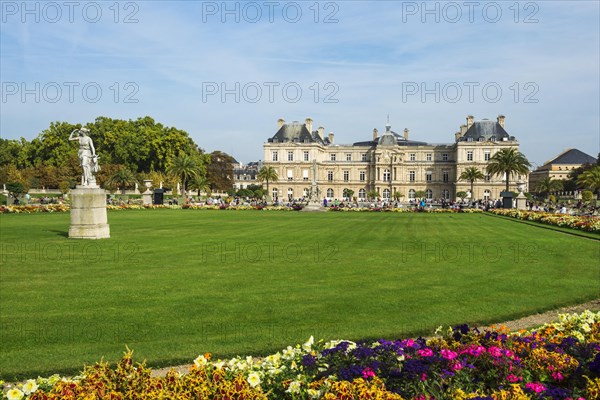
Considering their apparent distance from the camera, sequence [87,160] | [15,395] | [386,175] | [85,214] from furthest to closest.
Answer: [386,175]
[87,160]
[85,214]
[15,395]

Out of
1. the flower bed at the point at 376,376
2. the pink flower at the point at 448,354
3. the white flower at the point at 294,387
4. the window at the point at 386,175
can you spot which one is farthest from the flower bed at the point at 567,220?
the window at the point at 386,175

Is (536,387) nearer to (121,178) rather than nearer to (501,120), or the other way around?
(121,178)

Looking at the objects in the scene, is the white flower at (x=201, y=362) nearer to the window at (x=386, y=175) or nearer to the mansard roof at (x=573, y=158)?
the window at (x=386, y=175)

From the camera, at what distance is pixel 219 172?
10300cm

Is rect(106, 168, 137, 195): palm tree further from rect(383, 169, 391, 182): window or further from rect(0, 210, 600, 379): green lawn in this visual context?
rect(0, 210, 600, 379): green lawn

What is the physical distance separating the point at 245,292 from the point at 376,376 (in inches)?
231

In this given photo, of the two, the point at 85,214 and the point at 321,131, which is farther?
the point at 321,131

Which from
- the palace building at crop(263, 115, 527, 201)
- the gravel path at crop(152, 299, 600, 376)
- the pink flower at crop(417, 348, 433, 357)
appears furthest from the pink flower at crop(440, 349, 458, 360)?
the palace building at crop(263, 115, 527, 201)

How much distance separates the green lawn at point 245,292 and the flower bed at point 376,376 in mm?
1752

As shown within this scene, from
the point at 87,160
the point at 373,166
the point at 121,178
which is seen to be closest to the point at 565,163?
the point at 373,166

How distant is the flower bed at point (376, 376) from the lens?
448 cm

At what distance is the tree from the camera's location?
3944 inches

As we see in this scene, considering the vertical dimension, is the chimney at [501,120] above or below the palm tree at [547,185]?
above

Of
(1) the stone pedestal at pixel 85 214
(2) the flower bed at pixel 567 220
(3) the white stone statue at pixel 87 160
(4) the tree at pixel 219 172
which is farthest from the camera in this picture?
(4) the tree at pixel 219 172
